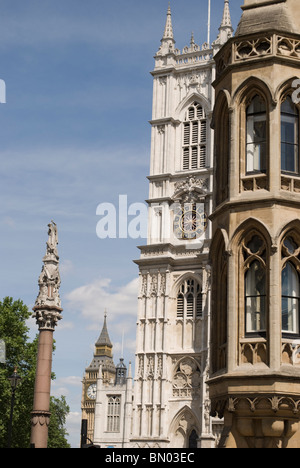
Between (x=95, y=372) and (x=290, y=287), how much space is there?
577ft

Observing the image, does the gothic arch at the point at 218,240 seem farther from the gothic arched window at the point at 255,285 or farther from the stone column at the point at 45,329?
the stone column at the point at 45,329

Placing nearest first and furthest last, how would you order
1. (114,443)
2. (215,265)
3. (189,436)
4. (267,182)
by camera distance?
1. (267,182)
2. (215,265)
3. (189,436)
4. (114,443)

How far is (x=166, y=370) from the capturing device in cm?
5344

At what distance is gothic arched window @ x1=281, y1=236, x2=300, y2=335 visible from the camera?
36.5 ft

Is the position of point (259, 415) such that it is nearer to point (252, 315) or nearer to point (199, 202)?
point (252, 315)

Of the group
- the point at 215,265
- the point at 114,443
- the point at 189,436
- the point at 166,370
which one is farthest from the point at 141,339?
the point at 215,265

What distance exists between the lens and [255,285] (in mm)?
11328

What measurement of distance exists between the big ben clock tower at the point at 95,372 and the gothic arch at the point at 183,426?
10432 cm

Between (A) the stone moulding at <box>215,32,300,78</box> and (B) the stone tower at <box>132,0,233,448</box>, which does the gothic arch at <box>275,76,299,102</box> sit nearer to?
(A) the stone moulding at <box>215,32,300,78</box>

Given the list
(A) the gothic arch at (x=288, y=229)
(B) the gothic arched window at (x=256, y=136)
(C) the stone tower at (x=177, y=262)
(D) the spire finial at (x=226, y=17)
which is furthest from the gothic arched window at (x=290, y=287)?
(D) the spire finial at (x=226, y=17)

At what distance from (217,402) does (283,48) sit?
5522mm

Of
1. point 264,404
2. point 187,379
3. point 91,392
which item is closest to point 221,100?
point 264,404

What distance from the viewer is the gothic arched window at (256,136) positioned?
1187 cm

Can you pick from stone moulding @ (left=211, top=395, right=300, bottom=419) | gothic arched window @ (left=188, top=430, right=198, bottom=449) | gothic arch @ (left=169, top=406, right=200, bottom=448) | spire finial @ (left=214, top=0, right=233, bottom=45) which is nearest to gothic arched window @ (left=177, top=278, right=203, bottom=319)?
gothic arch @ (left=169, top=406, right=200, bottom=448)
